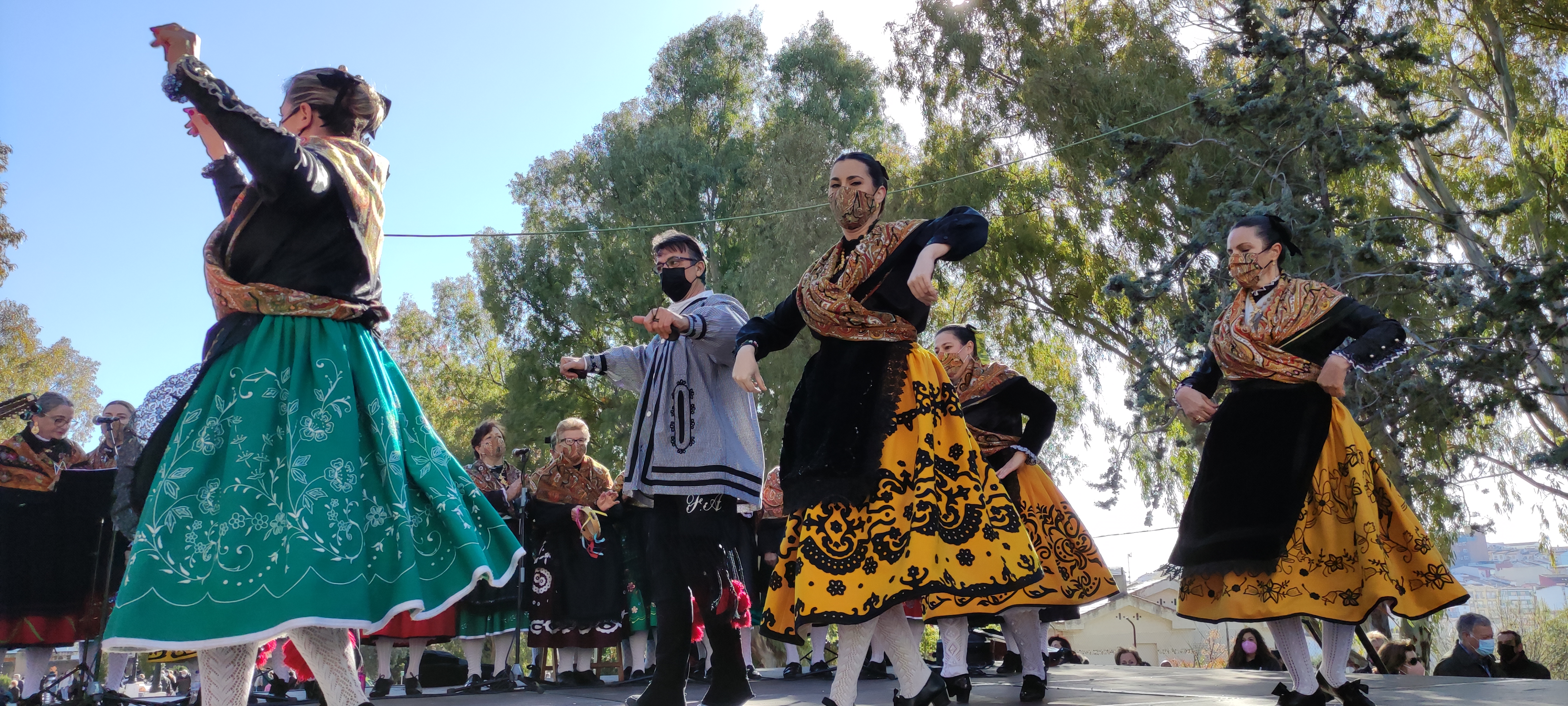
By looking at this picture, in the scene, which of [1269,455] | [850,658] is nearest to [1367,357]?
[1269,455]

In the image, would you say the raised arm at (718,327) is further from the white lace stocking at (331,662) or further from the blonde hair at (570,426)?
the blonde hair at (570,426)

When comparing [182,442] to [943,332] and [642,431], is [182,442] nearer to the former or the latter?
[642,431]

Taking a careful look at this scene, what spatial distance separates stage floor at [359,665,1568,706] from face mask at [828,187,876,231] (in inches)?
83.8

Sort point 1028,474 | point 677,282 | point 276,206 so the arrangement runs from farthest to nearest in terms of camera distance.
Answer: point 1028,474
point 677,282
point 276,206

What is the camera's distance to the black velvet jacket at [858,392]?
3.38 m

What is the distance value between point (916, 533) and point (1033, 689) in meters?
1.87

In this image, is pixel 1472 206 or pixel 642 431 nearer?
pixel 642 431

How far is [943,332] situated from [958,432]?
7.35ft

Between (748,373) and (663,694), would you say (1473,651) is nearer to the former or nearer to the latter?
(663,694)

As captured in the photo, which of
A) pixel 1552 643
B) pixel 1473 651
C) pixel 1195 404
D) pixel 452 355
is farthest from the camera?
pixel 1552 643

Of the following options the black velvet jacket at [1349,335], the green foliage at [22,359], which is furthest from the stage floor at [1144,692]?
the green foliage at [22,359]

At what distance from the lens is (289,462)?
260cm

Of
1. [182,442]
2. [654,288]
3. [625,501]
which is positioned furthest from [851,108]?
[182,442]

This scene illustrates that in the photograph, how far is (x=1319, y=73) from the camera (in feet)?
34.9
